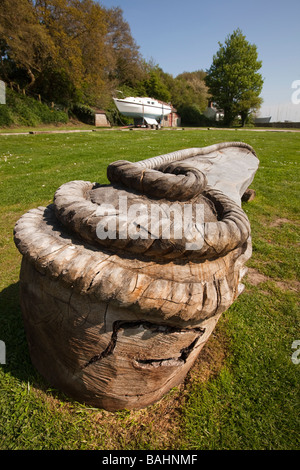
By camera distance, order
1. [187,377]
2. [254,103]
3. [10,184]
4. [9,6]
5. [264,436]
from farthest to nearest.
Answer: [254,103] → [9,6] → [10,184] → [187,377] → [264,436]

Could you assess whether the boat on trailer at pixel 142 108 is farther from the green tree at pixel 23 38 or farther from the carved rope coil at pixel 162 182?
the carved rope coil at pixel 162 182

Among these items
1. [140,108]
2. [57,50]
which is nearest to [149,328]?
[57,50]

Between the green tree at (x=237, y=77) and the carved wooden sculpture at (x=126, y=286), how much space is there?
37266 millimetres

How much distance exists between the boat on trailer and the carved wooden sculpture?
23.9m

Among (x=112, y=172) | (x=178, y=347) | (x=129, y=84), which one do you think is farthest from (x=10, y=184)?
(x=129, y=84)

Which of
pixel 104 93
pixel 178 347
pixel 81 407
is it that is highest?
pixel 104 93

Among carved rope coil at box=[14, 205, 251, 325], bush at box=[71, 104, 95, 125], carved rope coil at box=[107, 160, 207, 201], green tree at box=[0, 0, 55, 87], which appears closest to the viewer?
carved rope coil at box=[14, 205, 251, 325]

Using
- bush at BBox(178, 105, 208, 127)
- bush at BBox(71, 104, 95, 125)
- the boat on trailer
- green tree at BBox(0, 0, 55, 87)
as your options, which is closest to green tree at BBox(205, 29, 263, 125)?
bush at BBox(178, 105, 208, 127)

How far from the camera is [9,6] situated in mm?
17016

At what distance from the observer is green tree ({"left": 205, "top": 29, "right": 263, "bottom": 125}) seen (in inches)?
1296

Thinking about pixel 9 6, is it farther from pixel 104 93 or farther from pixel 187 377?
pixel 187 377

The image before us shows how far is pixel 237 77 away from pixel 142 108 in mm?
16966

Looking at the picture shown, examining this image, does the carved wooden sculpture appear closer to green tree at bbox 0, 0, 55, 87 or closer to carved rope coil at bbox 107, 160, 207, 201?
carved rope coil at bbox 107, 160, 207, 201
